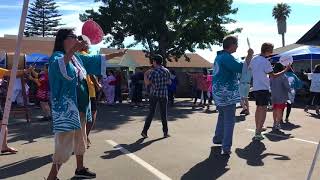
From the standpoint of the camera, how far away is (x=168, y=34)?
2722 cm

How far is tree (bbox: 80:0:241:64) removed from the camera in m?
26.8

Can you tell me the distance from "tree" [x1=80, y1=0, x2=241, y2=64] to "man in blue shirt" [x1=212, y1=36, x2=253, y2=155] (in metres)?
18.3

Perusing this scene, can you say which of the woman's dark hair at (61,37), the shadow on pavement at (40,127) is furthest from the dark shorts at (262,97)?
the woman's dark hair at (61,37)

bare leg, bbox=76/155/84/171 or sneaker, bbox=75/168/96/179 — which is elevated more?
bare leg, bbox=76/155/84/171

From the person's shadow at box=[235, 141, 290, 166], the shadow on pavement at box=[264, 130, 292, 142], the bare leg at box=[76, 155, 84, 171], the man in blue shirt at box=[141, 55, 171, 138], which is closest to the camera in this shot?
the bare leg at box=[76, 155, 84, 171]

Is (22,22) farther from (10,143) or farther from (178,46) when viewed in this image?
(178,46)

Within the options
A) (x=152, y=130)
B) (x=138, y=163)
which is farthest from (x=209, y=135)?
(x=138, y=163)

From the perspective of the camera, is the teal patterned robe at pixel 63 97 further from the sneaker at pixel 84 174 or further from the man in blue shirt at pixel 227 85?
the man in blue shirt at pixel 227 85


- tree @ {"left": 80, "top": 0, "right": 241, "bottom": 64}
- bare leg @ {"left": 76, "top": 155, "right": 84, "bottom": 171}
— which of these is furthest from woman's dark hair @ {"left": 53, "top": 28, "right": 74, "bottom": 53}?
tree @ {"left": 80, "top": 0, "right": 241, "bottom": 64}

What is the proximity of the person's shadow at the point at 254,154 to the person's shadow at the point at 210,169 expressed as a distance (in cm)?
36

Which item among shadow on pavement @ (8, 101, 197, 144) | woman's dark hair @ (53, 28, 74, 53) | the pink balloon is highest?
the pink balloon

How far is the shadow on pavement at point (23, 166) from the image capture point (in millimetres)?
7244

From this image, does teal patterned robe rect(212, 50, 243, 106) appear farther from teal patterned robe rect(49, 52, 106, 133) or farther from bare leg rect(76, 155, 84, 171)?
teal patterned robe rect(49, 52, 106, 133)

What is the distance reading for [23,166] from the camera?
25.4 feet
